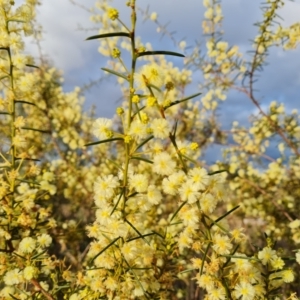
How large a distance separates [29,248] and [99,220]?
0.39 m

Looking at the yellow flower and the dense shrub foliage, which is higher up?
the yellow flower

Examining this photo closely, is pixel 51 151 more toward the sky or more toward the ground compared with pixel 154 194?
more toward the sky

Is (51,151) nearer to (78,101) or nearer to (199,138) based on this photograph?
(78,101)

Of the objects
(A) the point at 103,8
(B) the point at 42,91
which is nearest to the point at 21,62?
(A) the point at 103,8

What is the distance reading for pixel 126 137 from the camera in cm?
98

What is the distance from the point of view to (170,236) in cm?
134

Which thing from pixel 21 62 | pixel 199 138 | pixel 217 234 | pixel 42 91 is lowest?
pixel 217 234

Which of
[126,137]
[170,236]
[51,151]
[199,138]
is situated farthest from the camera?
[51,151]

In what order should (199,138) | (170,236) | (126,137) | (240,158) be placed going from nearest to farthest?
1. (126,137)
2. (170,236)
3. (240,158)
4. (199,138)

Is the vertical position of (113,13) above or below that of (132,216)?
above

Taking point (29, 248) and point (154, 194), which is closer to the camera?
point (154, 194)

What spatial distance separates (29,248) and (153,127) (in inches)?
23.6

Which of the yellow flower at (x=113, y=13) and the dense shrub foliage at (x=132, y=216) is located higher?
the yellow flower at (x=113, y=13)

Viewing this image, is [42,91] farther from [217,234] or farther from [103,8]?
[217,234]
